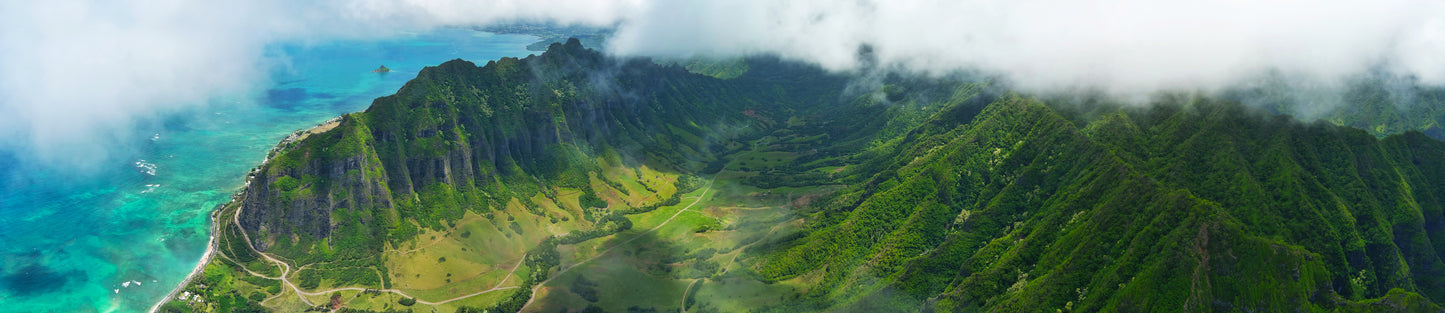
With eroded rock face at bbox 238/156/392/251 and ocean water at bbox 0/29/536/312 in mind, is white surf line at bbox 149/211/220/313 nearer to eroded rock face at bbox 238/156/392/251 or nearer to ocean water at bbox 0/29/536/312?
ocean water at bbox 0/29/536/312

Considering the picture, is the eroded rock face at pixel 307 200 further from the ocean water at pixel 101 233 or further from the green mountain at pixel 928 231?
the ocean water at pixel 101 233

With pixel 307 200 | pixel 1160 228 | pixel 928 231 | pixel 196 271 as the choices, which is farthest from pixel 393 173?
pixel 1160 228

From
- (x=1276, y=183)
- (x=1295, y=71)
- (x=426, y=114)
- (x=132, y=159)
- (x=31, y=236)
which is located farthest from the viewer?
(x=132, y=159)

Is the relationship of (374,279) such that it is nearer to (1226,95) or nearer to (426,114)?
(426,114)

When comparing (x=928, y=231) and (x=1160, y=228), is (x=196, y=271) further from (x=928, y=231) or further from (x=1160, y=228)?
(x=1160, y=228)

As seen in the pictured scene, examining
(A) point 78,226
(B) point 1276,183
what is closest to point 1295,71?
(B) point 1276,183

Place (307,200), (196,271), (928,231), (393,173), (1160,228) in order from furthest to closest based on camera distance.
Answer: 1. (393,173)
2. (928,231)
3. (307,200)
4. (196,271)
5. (1160,228)

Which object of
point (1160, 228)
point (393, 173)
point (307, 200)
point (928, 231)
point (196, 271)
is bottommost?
point (196, 271)

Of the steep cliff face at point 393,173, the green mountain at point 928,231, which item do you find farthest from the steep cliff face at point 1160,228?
the steep cliff face at point 393,173
